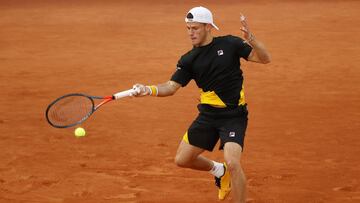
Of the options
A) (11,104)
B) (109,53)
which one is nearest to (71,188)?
(11,104)

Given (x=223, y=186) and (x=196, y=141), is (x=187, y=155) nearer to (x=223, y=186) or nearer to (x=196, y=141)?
(x=196, y=141)

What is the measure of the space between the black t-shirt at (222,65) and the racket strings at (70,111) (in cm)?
134

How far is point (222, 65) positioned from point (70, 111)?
1847mm

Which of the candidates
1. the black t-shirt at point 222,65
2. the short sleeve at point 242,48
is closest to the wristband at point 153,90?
the black t-shirt at point 222,65

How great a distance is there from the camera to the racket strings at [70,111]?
768 centimetres

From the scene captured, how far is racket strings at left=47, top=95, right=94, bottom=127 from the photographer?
768 cm

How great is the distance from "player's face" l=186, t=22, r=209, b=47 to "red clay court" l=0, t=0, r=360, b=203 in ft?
6.56

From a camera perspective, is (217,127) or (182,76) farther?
(182,76)

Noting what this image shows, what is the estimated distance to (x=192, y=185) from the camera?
8555mm

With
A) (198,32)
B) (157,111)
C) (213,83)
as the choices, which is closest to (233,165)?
Answer: (213,83)

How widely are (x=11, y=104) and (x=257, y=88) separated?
4.79m

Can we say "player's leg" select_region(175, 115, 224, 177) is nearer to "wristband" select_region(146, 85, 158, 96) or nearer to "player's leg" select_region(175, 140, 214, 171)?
"player's leg" select_region(175, 140, 214, 171)

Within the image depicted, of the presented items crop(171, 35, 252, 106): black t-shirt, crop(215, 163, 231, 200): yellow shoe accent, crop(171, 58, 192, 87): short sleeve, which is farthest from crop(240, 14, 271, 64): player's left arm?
crop(215, 163, 231, 200): yellow shoe accent

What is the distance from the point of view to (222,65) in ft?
24.1
